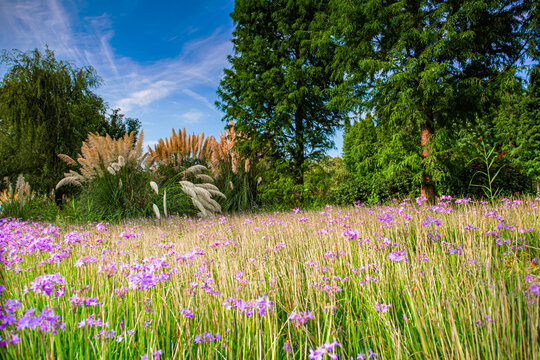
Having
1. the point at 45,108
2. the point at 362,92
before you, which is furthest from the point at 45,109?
the point at 362,92

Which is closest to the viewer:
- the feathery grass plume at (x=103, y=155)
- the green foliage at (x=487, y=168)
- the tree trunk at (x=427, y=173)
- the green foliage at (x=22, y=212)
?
the green foliage at (x=487, y=168)

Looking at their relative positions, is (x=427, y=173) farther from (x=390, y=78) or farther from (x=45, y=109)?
(x=45, y=109)

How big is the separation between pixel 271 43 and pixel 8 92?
968 cm

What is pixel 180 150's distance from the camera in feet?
25.3

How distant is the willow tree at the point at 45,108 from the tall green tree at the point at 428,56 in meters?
10.3

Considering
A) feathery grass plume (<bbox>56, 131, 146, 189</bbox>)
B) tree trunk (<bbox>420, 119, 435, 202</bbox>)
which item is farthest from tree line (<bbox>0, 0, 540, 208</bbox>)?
feathery grass plume (<bbox>56, 131, 146, 189</bbox>)

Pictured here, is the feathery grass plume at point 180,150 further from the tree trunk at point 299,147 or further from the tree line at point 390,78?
the tree trunk at point 299,147

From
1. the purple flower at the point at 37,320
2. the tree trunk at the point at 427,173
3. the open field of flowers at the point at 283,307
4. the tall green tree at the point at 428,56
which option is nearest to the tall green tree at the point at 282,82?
the tall green tree at the point at 428,56

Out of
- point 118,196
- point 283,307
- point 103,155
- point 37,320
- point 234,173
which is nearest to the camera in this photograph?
point 37,320

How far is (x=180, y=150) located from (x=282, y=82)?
360cm

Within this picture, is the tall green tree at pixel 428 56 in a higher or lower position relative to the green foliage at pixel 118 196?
higher

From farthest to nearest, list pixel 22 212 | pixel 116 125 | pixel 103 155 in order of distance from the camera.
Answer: pixel 116 125
pixel 22 212
pixel 103 155

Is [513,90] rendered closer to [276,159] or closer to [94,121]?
[276,159]

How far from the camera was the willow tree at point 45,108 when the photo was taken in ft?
30.8
